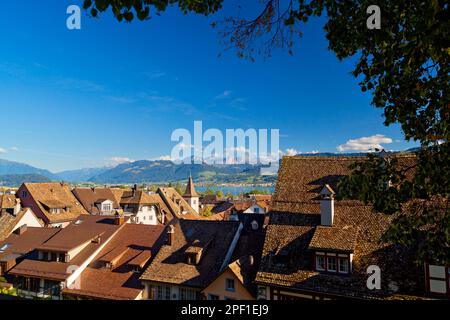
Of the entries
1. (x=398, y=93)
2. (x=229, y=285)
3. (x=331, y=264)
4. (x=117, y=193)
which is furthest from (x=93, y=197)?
(x=398, y=93)

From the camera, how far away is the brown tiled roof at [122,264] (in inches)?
1005

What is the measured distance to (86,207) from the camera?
60.4 meters

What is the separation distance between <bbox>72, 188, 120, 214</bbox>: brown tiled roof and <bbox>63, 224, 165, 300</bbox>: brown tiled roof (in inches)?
1230

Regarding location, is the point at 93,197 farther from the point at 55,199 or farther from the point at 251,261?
the point at 251,261

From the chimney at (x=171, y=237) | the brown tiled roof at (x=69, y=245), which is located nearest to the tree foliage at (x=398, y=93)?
the chimney at (x=171, y=237)

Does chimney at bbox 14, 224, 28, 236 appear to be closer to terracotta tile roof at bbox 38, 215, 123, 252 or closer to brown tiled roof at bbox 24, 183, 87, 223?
terracotta tile roof at bbox 38, 215, 123, 252

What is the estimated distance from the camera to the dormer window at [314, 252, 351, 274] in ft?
58.3

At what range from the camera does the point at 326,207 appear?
789 inches

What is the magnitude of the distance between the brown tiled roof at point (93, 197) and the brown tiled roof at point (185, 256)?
120 feet

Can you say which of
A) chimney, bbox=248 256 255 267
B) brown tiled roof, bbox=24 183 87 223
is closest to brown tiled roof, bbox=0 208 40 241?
brown tiled roof, bbox=24 183 87 223

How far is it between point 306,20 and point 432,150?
10.2 feet

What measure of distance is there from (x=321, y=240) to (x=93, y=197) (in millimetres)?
53171

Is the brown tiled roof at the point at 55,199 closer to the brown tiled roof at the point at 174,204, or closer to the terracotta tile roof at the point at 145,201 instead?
the terracotta tile roof at the point at 145,201
